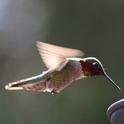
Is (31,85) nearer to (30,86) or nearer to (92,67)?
(30,86)

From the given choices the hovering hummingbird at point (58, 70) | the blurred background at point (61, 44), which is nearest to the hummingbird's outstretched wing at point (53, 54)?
the hovering hummingbird at point (58, 70)

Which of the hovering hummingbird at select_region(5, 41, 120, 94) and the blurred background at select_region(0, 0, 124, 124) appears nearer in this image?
the hovering hummingbird at select_region(5, 41, 120, 94)

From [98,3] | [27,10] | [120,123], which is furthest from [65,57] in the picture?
[27,10]

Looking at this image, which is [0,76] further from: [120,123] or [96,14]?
[120,123]

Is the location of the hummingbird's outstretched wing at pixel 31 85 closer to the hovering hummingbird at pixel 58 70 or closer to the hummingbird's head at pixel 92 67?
the hovering hummingbird at pixel 58 70

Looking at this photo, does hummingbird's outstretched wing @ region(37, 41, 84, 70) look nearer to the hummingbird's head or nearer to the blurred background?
the hummingbird's head

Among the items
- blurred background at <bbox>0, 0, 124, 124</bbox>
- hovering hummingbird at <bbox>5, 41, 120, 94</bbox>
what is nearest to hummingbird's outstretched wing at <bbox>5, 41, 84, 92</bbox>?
hovering hummingbird at <bbox>5, 41, 120, 94</bbox>
